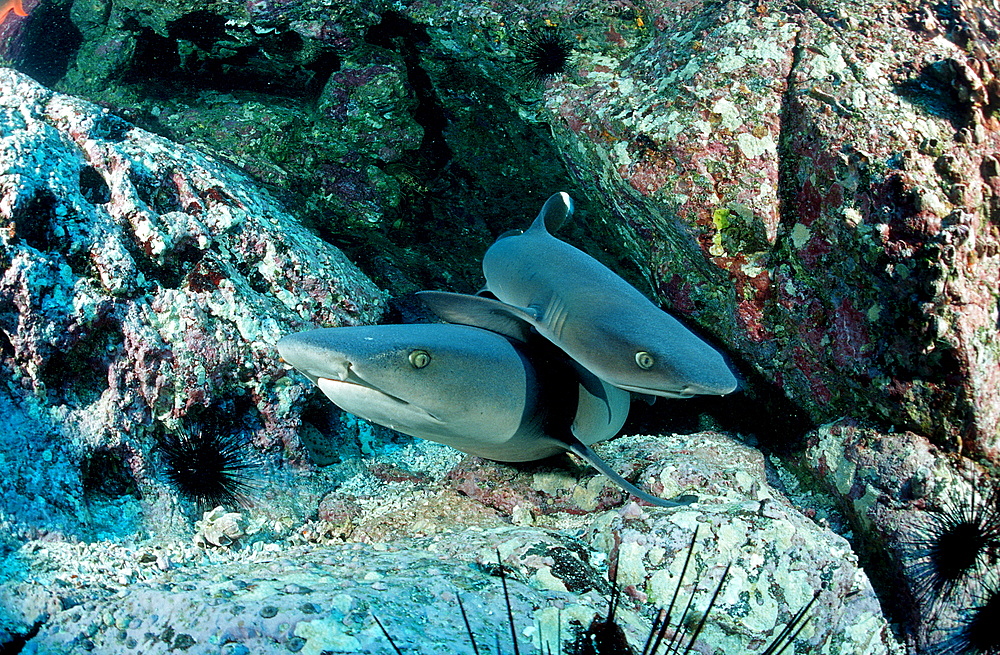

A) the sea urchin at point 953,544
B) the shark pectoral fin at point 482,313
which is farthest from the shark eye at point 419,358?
the sea urchin at point 953,544

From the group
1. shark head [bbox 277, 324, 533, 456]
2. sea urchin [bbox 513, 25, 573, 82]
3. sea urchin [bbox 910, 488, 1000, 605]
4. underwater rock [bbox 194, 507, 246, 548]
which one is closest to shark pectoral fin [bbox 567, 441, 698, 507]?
shark head [bbox 277, 324, 533, 456]

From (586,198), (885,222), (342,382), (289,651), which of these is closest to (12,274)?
(342,382)

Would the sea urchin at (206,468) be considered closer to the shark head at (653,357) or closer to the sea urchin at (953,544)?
the shark head at (653,357)

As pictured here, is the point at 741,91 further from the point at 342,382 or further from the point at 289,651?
the point at 289,651

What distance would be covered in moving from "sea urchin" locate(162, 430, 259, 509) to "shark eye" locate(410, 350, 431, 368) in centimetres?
148

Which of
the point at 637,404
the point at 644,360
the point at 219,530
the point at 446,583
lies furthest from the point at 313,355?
the point at 637,404

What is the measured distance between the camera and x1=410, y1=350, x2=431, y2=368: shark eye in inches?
90.0

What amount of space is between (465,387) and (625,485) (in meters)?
1.03

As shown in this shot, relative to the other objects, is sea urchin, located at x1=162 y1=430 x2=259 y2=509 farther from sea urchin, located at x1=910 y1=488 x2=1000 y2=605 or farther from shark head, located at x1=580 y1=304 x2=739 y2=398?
sea urchin, located at x1=910 y1=488 x2=1000 y2=605

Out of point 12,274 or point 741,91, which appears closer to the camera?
point 12,274

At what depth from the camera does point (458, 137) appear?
505 centimetres

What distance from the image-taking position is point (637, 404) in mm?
4762

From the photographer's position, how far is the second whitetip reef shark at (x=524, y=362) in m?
2.26

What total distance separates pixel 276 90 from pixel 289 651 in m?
5.10
